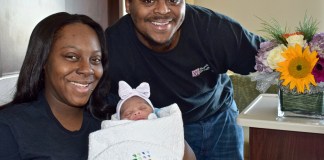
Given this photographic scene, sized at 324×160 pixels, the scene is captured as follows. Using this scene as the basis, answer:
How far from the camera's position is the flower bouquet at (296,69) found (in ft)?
4.25

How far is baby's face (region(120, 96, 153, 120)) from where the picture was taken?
1.51 metres

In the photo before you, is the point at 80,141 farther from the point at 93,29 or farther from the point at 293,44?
the point at 293,44

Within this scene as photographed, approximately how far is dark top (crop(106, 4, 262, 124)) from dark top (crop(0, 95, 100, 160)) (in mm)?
419

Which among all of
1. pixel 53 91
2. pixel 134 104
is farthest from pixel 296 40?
pixel 53 91

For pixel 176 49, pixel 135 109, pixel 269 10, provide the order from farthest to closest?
1. pixel 269 10
2. pixel 176 49
3. pixel 135 109

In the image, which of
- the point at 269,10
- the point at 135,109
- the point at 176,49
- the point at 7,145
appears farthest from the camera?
the point at 269,10

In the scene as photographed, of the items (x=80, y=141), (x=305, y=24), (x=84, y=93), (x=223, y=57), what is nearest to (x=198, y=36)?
(x=223, y=57)

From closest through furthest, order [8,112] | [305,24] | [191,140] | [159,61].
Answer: [8,112], [305,24], [159,61], [191,140]

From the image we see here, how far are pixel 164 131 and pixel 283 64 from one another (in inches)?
20.6

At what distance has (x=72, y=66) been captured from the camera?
1323mm

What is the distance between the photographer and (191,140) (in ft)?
6.22

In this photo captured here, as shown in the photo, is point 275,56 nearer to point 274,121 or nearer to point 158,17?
point 274,121

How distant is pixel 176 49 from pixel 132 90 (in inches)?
12.1

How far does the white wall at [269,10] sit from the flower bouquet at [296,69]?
2.27 metres
